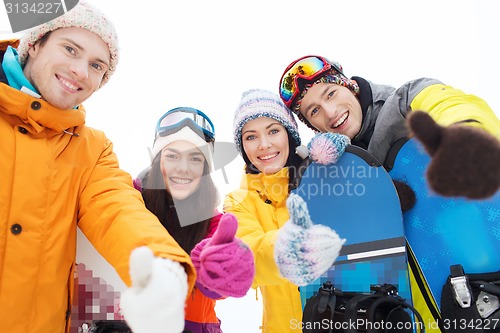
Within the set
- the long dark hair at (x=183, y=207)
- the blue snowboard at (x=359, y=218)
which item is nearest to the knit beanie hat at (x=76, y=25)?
the long dark hair at (x=183, y=207)

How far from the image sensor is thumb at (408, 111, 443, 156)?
0.81 m


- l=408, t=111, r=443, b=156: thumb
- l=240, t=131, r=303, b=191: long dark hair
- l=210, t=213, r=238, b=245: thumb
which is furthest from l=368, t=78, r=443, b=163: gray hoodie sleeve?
l=210, t=213, r=238, b=245: thumb

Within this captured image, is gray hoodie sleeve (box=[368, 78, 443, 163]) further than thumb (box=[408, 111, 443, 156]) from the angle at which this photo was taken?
Yes

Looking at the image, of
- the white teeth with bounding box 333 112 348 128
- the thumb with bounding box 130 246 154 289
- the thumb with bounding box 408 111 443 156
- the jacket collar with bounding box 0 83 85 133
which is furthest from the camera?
the white teeth with bounding box 333 112 348 128

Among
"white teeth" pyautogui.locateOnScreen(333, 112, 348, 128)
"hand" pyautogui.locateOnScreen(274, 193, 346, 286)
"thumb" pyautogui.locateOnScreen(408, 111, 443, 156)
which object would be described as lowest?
"hand" pyautogui.locateOnScreen(274, 193, 346, 286)

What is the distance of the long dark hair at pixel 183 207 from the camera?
1550 mm

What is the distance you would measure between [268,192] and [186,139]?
1.36ft

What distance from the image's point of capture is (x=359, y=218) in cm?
150

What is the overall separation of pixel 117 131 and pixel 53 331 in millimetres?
1707

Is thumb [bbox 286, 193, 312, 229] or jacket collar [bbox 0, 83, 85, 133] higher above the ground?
jacket collar [bbox 0, 83, 85, 133]

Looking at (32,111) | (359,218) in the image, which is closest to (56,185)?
(32,111)

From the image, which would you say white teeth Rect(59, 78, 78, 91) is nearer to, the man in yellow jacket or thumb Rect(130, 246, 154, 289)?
the man in yellow jacket

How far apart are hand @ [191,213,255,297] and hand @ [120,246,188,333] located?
15cm

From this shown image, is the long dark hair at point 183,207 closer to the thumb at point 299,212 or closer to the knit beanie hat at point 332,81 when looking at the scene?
the knit beanie hat at point 332,81
